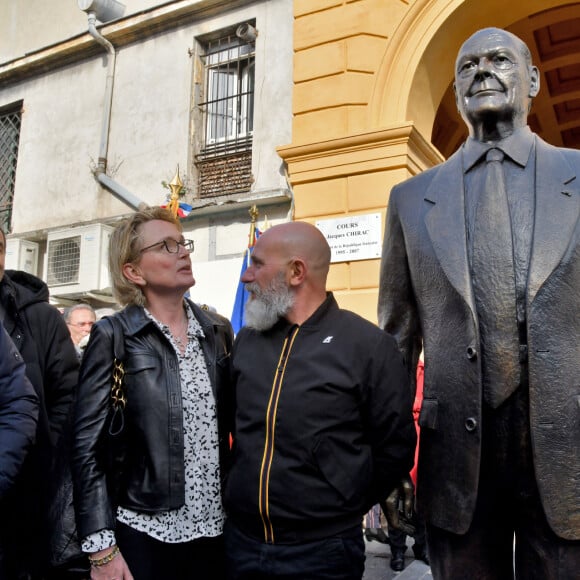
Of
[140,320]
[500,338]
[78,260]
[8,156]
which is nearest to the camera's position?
[500,338]

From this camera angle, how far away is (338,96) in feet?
22.4

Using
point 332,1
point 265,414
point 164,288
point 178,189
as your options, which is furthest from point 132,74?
point 265,414

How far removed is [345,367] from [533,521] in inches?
23.0

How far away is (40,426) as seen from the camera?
227 cm

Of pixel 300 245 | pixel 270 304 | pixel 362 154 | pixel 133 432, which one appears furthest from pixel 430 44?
pixel 133 432

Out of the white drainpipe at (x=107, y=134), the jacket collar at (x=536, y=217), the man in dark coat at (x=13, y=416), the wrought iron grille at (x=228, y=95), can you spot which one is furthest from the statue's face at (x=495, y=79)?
the white drainpipe at (x=107, y=134)

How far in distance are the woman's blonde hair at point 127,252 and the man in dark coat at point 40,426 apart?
413 mm

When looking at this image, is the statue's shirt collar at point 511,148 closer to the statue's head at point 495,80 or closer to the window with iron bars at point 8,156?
the statue's head at point 495,80

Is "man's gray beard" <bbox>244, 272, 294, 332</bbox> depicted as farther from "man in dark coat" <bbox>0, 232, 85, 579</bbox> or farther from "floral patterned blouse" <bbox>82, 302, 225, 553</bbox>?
"man in dark coat" <bbox>0, 232, 85, 579</bbox>

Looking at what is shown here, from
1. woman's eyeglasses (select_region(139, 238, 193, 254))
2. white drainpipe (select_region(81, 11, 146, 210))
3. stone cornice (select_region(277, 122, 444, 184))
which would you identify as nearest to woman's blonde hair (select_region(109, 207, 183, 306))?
woman's eyeglasses (select_region(139, 238, 193, 254))

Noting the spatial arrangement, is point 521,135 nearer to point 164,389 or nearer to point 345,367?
point 345,367

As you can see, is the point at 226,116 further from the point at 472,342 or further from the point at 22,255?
the point at 472,342

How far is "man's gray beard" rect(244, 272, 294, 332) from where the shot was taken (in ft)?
6.13

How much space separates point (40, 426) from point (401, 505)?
1296 millimetres
